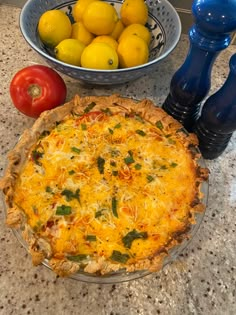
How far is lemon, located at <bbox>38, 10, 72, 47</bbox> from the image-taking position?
107 cm

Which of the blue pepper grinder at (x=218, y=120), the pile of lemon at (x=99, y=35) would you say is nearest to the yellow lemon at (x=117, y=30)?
the pile of lemon at (x=99, y=35)

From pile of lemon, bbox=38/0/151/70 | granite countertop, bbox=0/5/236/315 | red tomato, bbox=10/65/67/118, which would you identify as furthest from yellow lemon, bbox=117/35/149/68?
granite countertop, bbox=0/5/236/315

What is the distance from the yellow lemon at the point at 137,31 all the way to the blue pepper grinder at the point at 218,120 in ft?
1.18

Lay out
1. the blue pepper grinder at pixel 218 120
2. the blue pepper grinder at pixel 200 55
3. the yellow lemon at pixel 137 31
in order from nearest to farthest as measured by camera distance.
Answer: the blue pepper grinder at pixel 200 55 < the blue pepper grinder at pixel 218 120 < the yellow lemon at pixel 137 31

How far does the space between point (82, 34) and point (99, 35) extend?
0.21ft

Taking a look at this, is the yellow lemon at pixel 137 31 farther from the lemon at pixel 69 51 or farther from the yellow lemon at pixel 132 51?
the lemon at pixel 69 51

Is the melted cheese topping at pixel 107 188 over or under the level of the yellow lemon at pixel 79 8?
under

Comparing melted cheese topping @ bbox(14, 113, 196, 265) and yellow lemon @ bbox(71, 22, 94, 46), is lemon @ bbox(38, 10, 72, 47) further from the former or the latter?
melted cheese topping @ bbox(14, 113, 196, 265)

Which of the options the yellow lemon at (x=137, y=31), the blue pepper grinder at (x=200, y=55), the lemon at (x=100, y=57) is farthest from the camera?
the yellow lemon at (x=137, y=31)

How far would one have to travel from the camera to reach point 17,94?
1.06m

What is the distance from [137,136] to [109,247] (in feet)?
1.17

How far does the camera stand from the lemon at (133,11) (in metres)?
1.13

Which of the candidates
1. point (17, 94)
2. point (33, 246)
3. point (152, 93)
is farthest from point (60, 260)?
point (152, 93)

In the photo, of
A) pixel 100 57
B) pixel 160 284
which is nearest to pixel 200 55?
pixel 100 57
